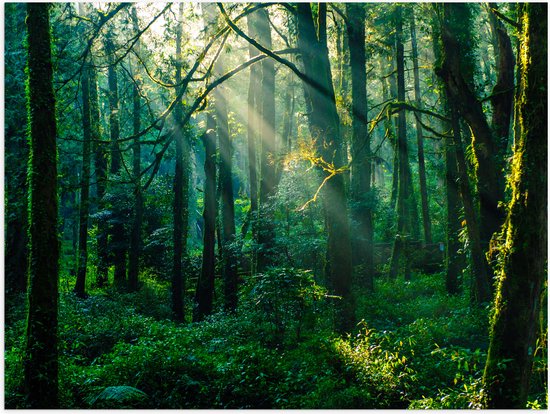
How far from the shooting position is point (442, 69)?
10.2m

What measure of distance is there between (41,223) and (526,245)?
23.1 ft

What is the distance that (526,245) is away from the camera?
5.36 meters

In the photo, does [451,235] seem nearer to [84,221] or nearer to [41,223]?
[41,223]

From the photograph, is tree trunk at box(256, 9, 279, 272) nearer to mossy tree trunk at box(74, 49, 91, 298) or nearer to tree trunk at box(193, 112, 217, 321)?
tree trunk at box(193, 112, 217, 321)

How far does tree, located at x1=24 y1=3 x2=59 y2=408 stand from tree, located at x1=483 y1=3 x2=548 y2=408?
6.47 m

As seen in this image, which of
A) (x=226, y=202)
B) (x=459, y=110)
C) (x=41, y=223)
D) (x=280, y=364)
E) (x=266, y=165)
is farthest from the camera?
(x=226, y=202)

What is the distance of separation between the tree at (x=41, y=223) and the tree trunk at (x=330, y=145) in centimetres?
535

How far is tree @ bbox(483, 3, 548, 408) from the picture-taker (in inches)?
210

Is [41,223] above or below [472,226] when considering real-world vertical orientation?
above

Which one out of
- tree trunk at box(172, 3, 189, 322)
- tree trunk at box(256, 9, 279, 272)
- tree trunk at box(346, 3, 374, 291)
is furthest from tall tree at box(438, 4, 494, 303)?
tree trunk at box(172, 3, 189, 322)

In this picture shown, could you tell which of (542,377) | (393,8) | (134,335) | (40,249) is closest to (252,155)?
(393,8)

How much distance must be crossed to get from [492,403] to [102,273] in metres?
23.2

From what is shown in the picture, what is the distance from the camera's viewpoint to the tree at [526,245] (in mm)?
5340

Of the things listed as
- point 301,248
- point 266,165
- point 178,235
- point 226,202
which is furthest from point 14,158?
point 301,248
